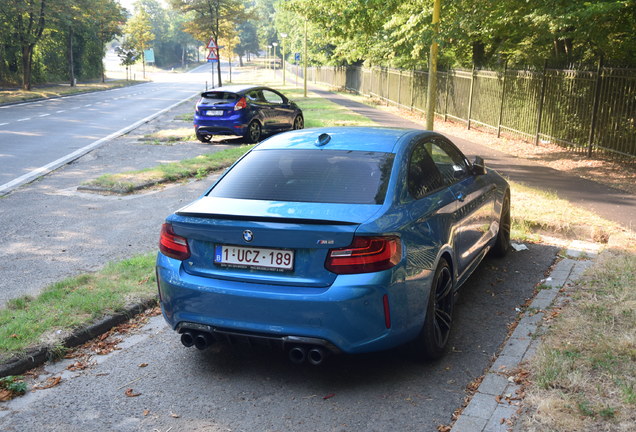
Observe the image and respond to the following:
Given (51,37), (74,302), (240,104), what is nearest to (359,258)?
(74,302)

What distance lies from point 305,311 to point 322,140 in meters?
1.68

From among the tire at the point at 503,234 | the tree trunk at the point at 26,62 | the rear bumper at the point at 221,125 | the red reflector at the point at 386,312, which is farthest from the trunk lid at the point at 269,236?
the tree trunk at the point at 26,62

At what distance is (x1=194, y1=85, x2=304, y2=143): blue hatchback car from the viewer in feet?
58.2

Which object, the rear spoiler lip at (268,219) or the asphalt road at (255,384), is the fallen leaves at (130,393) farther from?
the rear spoiler lip at (268,219)

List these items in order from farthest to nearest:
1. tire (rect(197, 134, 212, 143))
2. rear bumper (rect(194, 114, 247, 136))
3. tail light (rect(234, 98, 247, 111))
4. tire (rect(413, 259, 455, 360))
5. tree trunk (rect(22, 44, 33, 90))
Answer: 1. tree trunk (rect(22, 44, 33, 90))
2. tire (rect(197, 134, 212, 143))
3. tail light (rect(234, 98, 247, 111))
4. rear bumper (rect(194, 114, 247, 136))
5. tire (rect(413, 259, 455, 360))

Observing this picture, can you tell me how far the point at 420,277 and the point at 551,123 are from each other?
575 inches

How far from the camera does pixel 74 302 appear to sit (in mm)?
5316

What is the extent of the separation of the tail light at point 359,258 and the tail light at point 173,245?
39.3 inches

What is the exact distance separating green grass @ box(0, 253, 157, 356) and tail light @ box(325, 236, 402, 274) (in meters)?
2.26

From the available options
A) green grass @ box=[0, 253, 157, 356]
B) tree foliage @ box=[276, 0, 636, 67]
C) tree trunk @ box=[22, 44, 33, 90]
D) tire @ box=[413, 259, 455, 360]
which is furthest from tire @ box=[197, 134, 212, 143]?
tree trunk @ box=[22, 44, 33, 90]

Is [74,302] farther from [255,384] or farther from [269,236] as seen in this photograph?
[269,236]

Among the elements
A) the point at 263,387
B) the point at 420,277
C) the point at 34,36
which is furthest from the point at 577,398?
the point at 34,36

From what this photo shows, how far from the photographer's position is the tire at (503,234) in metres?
7.04

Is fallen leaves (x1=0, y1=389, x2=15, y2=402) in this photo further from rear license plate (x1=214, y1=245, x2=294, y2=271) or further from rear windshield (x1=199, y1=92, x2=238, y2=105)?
rear windshield (x1=199, y1=92, x2=238, y2=105)
